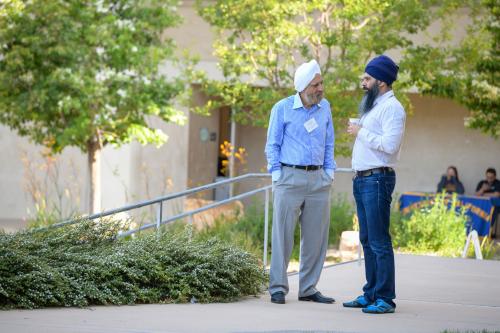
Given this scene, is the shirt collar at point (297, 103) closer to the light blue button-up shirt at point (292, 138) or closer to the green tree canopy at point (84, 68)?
the light blue button-up shirt at point (292, 138)

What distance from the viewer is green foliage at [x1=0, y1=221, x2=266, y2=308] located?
23.6ft

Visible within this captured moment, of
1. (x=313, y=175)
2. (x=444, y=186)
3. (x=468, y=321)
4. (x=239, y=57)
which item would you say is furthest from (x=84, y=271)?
(x=444, y=186)

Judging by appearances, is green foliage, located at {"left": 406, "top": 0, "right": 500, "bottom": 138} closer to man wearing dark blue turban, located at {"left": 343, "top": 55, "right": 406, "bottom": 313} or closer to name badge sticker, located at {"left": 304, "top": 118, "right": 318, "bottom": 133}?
name badge sticker, located at {"left": 304, "top": 118, "right": 318, "bottom": 133}

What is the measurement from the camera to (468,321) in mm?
7312

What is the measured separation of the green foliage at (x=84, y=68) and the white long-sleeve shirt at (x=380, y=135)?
30.9ft

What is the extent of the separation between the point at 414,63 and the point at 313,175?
9.07m

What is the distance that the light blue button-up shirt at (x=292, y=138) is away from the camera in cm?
802

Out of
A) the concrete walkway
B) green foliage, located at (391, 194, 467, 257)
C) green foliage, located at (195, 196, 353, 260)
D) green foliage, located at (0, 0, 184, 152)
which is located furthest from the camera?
green foliage, located at (0, 0, 184, 152)

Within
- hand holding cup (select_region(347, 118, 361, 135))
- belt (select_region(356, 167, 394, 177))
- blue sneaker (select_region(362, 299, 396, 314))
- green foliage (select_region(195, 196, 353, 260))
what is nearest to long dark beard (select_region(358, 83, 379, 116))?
hand holding cup (select_region(347, 118, 361, 135))

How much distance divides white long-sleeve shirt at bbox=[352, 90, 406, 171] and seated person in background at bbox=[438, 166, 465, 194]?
14.5 metres

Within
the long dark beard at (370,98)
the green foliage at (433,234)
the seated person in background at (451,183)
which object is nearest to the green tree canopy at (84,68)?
the green foliage at (433,234)

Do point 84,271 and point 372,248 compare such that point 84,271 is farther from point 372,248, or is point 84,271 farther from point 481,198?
point 481,198

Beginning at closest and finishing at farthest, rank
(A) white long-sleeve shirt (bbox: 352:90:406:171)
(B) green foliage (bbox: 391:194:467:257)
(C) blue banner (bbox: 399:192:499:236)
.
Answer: (A) white long-sleeve shirt (bbox: 352:90:406:171), (B) green foliage (bbox: 391:194:467:257), (C) blue banner (bbox: 399:192:499:236)

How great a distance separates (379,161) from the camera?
7.41 meters
